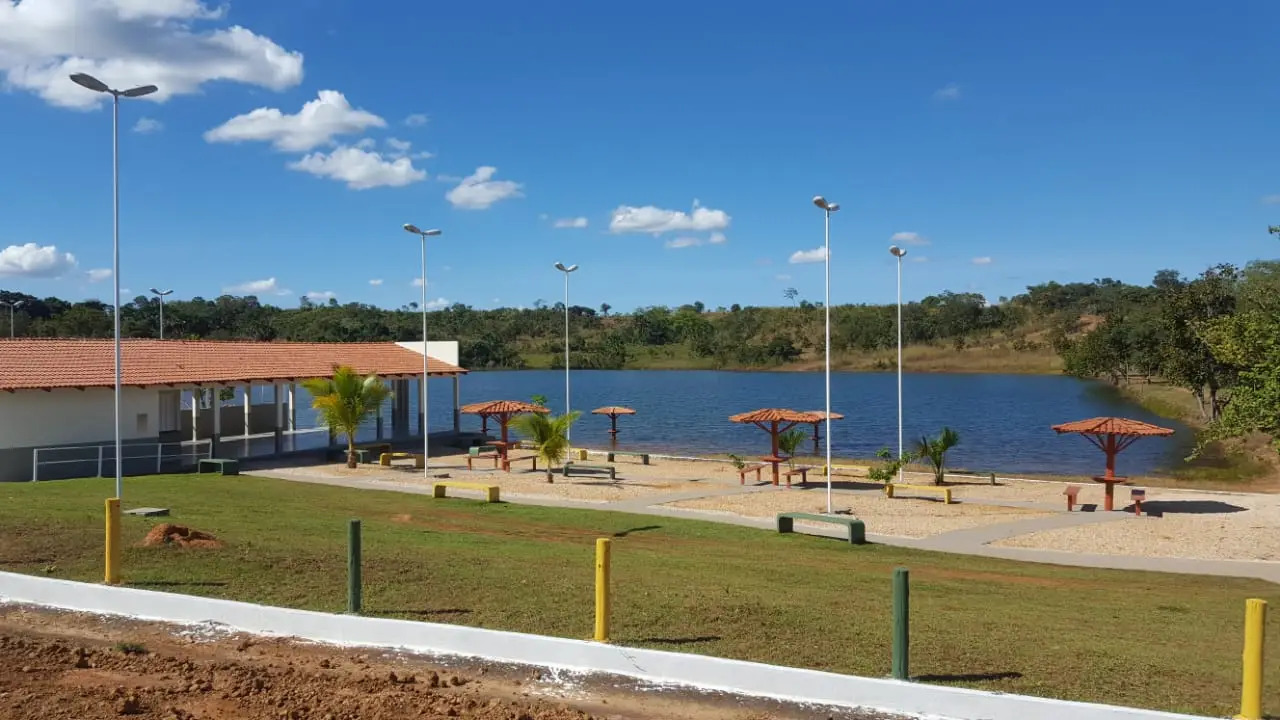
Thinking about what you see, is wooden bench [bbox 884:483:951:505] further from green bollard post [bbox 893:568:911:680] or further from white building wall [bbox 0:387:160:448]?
white building wall [bbox 0:387:160:448]

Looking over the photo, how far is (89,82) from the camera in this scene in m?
13.0

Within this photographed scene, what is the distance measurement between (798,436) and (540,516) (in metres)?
12.1

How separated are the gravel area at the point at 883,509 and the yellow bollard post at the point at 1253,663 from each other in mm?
11339

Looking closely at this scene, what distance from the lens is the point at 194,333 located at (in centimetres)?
9969

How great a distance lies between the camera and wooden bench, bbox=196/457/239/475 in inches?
926

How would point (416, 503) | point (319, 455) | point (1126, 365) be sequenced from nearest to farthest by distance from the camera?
point (416, 503), point (319, 455), point (1126, 365)

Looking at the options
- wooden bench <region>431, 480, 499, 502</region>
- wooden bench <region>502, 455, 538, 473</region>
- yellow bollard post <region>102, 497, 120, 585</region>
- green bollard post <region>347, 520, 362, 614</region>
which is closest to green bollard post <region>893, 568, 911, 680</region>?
green bollard post <region>347, 520, 362, 614</region>

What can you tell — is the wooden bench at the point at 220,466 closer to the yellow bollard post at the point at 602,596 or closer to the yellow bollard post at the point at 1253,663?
the yellow bollard post at the point at 602,596

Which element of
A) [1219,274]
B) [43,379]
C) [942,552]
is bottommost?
[942,552]

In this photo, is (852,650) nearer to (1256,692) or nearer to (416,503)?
(1256,692)

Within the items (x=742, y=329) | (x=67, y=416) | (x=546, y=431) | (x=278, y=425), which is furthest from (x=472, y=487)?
(x=742, y=329)

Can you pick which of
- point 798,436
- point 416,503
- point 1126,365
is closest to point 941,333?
point 1126,365

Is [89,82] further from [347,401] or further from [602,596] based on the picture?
[347,401]

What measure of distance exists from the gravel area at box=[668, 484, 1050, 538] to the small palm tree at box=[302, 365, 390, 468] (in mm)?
10790
